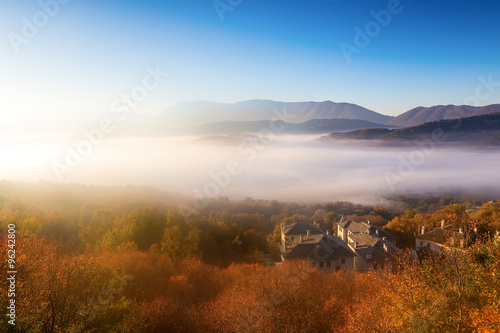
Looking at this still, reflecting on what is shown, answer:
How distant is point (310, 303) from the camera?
60.5 feet

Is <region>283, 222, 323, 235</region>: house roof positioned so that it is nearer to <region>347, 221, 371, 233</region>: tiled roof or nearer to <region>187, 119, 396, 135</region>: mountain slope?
<region>347, 221, 371, 233</region>: tiled roof

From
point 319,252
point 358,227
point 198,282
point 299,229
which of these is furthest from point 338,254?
point 198,282

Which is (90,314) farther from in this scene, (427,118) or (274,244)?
(427,118)

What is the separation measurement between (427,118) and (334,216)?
41.6 m

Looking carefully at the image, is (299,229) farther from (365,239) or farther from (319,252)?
(319,252)

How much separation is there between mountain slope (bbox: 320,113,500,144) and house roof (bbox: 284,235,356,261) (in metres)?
53.8

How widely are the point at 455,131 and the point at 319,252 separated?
68567 mm

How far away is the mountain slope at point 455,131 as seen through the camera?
7100cm

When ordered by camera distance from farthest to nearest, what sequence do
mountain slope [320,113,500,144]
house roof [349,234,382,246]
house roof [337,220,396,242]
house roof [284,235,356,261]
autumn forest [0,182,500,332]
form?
1. mountain slope [320,113,500,144]
2. house roof [337,220,396,242]
3. house roof [349,234,382,246]
4. house roof [284,235,356,261]
5. autumn forest [0,182,500,332]

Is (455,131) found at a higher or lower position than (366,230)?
higher

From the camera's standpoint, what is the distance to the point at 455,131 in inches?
2904

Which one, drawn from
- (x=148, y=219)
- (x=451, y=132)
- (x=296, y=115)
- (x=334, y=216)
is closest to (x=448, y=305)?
(x=148, y=219)

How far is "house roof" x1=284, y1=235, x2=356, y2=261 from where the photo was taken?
3169 cm

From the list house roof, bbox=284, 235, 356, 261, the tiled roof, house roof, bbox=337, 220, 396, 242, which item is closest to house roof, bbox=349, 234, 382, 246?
house roof, bbox=337, 220, 396, 242
